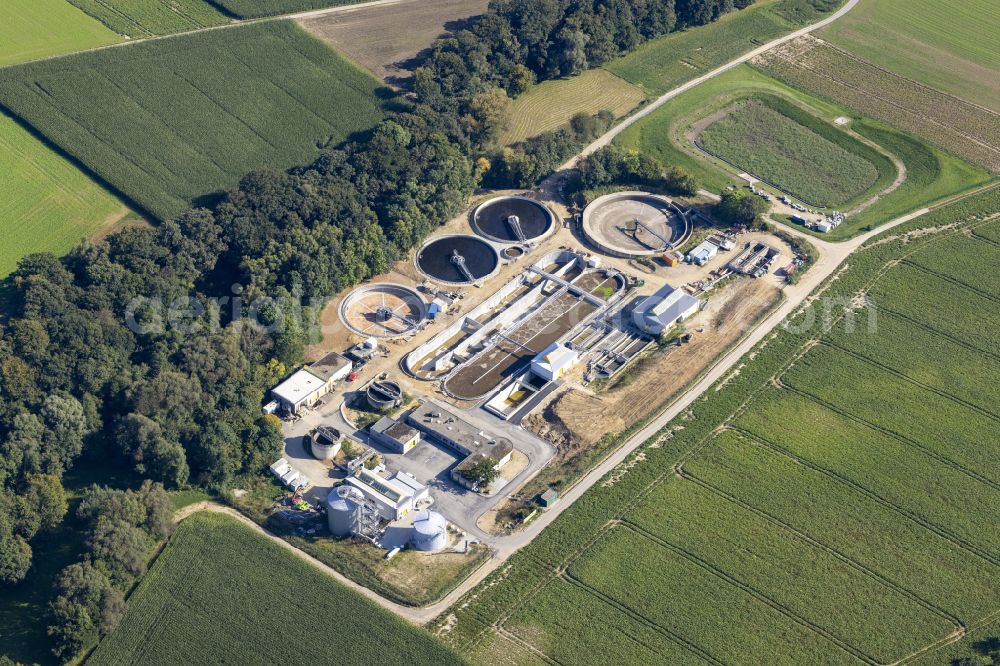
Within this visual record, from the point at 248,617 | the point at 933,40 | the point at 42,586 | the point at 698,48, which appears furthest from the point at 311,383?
the point at 933,40

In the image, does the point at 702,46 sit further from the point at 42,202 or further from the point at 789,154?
the point at 42,202

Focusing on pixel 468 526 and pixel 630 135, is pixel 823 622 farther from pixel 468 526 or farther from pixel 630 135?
pixel 630 135

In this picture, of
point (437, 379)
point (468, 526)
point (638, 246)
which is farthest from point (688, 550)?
point (638, 246)

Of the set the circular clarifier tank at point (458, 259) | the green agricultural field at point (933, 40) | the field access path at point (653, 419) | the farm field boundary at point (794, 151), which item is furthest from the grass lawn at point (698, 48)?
the circular clarifier tank at point (458, 259)

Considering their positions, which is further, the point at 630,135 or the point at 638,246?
the point at 630,135

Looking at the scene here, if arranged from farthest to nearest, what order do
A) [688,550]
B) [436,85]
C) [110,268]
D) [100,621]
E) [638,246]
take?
[436,85] → [638,246] → [110,268] → [688,550] → [100,621]

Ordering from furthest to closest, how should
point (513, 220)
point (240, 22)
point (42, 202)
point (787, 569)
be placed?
point (240, 22) < point (513, 220) < point (42, 202) < point (787, 569)

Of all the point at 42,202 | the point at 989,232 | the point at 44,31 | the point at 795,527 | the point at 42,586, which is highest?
the point at 989,232
